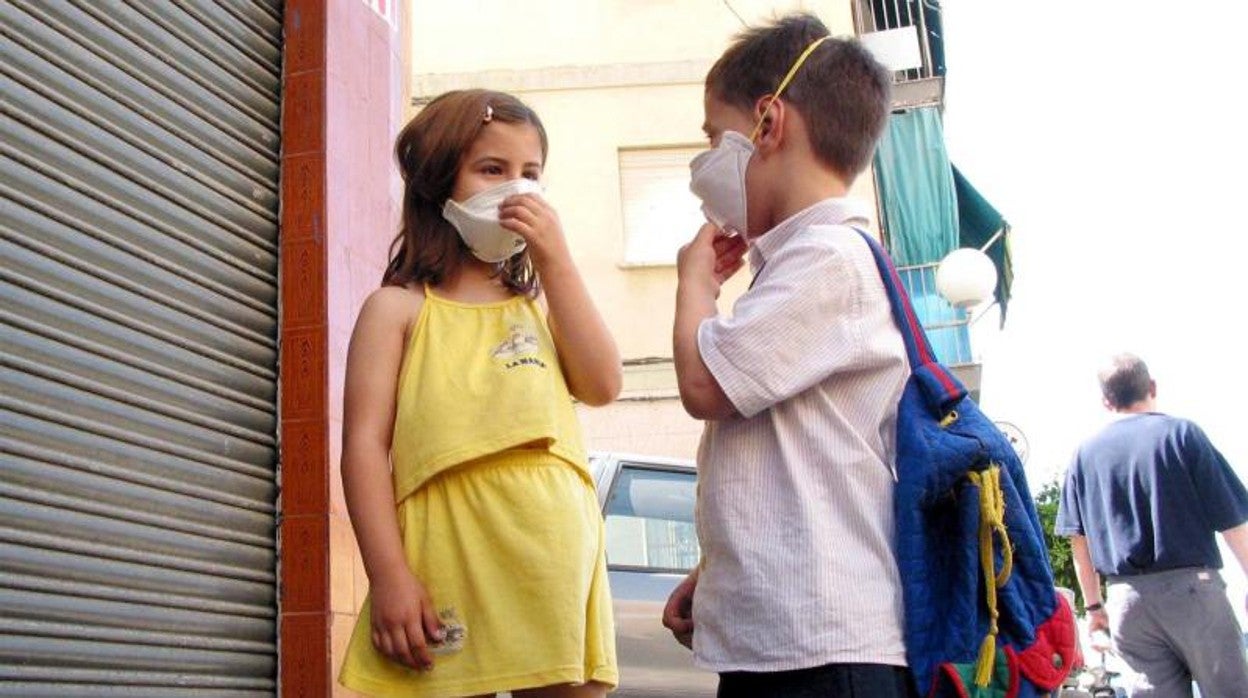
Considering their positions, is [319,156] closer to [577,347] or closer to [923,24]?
[577,347]

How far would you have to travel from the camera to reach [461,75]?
653 inches

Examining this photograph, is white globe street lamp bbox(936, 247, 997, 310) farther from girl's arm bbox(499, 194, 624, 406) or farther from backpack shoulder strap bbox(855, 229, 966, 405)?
backpack shoulder strap bbox(855, 229, 966, 405)

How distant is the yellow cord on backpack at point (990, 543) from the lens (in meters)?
2.02

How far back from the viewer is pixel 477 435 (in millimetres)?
2518

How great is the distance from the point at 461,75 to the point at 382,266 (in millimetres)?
12362

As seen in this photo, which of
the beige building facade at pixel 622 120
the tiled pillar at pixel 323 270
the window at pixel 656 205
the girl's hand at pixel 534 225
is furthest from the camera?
the window at pixel 656 205

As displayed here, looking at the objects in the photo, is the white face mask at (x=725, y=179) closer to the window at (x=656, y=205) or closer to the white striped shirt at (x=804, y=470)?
the white striped shirt at (x=804, y=470)

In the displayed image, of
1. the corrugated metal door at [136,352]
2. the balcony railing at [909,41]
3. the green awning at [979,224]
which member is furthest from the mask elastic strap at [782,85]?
the green awning at [979,224]

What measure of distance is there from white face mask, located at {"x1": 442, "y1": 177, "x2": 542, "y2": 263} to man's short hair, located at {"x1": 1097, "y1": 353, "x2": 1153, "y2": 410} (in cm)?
413

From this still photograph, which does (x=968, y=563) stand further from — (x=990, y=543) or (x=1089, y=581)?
(x=1089, y=581)

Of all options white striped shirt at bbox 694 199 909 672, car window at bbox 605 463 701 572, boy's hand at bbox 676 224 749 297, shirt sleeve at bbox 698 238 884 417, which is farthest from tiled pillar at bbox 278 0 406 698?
car window at bbox 605 463 701 572

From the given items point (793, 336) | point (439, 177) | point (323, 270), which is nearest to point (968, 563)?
point (793, 336)

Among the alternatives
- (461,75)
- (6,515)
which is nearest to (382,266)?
(6,515)

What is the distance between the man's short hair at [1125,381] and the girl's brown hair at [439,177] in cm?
402
